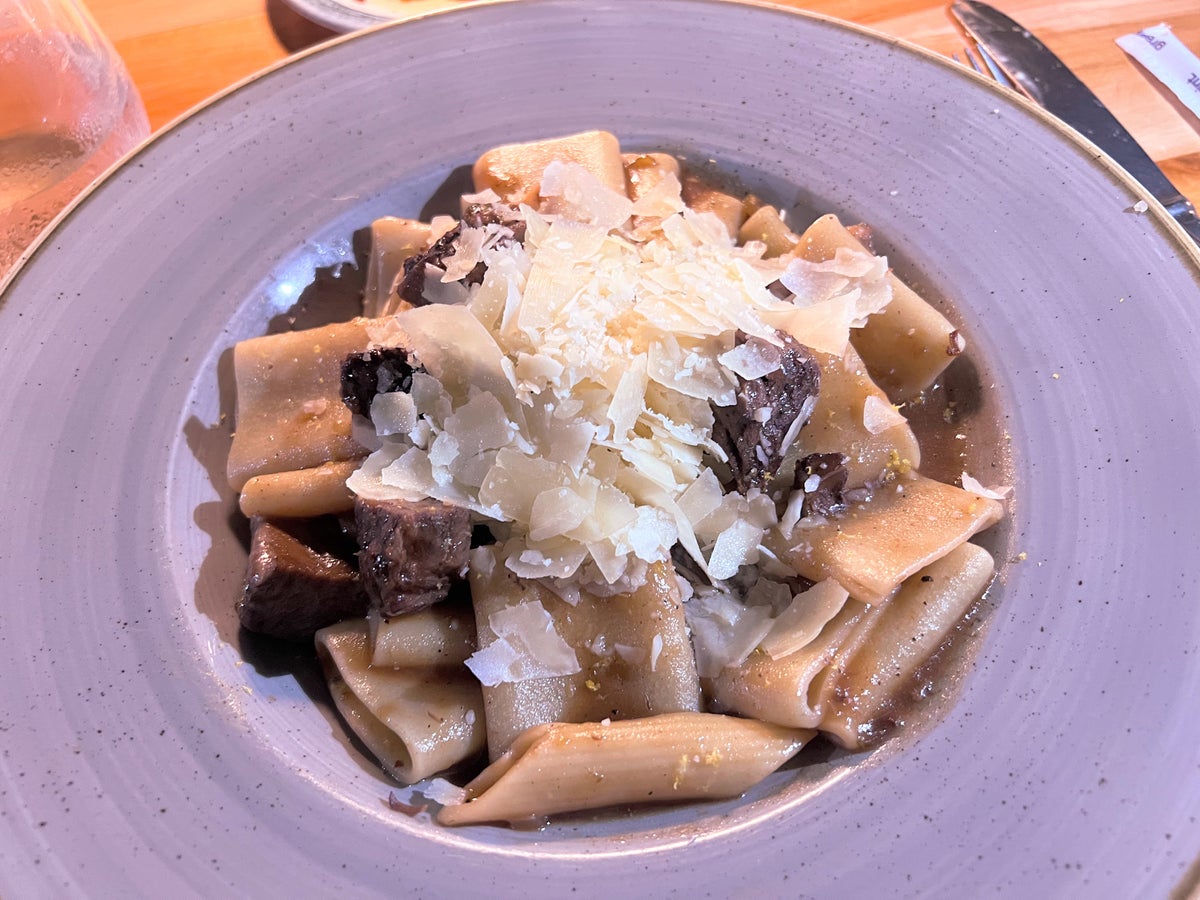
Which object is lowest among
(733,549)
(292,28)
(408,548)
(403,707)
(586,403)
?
(403,707)

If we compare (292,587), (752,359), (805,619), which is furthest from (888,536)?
(292,587)

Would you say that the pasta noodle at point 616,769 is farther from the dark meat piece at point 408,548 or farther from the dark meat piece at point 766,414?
the dark meat piece at point 766,414

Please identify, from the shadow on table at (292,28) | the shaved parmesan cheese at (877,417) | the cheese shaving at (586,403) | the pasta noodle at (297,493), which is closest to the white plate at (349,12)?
the shadow on table at (292,28)

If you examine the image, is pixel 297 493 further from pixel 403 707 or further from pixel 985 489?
pixel 985 489

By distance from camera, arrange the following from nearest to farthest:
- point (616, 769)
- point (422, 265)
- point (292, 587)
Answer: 1. point (616, 769)
2. point (292, 587)
3. point (422, 265)

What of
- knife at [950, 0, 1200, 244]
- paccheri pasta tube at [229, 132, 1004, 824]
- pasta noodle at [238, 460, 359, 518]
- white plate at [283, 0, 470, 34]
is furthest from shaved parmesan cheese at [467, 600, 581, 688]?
white plate at [283, 0, 470, 34]

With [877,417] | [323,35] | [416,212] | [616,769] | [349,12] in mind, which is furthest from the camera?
[323,35]

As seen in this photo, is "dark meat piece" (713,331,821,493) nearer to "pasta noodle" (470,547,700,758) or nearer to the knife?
"pasta noodle" (470,547,700,758)
